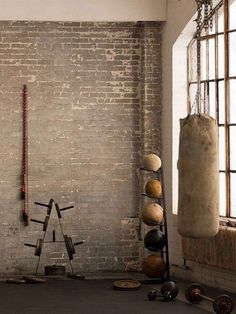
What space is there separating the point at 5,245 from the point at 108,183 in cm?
175

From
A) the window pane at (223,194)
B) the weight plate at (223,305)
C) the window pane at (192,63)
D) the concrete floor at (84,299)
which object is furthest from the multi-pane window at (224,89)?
the weight plate at (223,305)

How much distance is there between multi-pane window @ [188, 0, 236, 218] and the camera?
10172 millimetres

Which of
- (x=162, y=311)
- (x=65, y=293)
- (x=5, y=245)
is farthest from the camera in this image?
(x=5, y=245)

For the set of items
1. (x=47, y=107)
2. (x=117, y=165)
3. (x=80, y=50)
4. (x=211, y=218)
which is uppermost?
(x=80, y=50)

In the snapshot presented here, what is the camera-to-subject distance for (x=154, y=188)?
10.5 metres

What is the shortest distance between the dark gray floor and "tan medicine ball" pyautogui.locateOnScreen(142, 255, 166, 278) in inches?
8.7

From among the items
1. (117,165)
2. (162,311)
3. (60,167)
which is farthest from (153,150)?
(162,311)

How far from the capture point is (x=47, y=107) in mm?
11391

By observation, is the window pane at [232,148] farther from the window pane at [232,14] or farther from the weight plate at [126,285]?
the weight plate at [126,285]

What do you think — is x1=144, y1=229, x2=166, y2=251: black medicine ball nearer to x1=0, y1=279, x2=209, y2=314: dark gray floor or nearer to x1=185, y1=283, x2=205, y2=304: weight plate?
x1=0, y1=279, x2=209, y2=314: dark gray floor

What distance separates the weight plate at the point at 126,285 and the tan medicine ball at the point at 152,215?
838mm

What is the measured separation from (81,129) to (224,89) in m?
2.32

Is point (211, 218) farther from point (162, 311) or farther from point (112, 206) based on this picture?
point (112, 206)

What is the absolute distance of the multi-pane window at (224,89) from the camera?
33.4 ft
